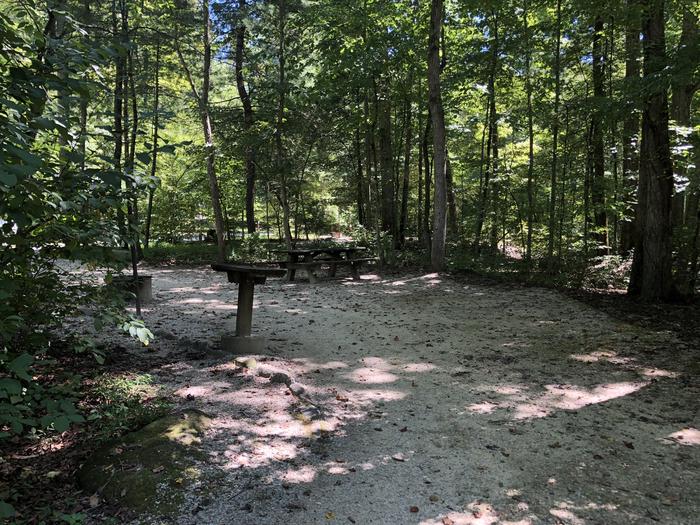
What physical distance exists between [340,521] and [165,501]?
3.12ft

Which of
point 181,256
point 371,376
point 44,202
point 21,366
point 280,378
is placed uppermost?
point 44,202

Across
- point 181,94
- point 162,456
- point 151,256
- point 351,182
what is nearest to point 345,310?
point 162,456

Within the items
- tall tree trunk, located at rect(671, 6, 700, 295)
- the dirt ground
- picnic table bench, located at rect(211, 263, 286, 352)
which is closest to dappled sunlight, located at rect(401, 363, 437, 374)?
the dirt ground

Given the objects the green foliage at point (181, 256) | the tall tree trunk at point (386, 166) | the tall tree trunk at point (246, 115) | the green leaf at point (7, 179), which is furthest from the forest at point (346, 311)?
the green foliage at point (181, 256)

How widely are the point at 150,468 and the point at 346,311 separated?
5419 mm

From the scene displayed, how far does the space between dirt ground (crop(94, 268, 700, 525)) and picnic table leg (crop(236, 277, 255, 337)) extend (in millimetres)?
397

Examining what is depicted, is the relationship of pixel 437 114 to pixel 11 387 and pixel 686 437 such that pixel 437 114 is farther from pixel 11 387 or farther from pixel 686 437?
pixel 11 387

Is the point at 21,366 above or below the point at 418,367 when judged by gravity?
above

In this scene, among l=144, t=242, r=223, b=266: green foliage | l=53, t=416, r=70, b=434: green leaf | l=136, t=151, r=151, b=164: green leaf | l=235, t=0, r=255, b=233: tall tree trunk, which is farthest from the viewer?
l=144, t=242, r=223, b=266: green foliage

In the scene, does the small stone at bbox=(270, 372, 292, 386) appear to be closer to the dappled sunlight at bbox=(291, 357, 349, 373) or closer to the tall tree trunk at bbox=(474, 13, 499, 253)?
the dappled sunlight at bbox=(291, 357, 349, 373)

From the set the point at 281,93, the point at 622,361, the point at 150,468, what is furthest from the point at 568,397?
the point at 281,93

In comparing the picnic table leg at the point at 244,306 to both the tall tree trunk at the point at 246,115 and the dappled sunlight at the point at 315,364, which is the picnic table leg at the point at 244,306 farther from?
the tall tree trunk at the point at 246,115

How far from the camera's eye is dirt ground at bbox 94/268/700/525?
2.76m

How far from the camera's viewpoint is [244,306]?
5379 mm
